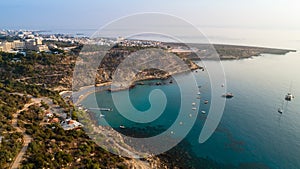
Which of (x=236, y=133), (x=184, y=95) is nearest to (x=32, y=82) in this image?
(x=184, y=95)

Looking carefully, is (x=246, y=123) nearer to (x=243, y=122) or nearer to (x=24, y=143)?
(x=243, y=122)

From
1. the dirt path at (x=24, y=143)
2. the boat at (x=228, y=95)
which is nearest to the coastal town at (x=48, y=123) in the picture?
the dirt path at (x=24, y=143)

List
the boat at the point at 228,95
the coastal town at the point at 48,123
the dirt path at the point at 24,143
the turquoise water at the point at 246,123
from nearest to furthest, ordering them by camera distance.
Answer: the dirt path at the point at 24,143, the coastal town at the point at 48,123, the turquoise water at the point at 246,123, the boat at the point at 228,95

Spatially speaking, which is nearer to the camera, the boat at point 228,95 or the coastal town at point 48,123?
the coastal town at point 48,123

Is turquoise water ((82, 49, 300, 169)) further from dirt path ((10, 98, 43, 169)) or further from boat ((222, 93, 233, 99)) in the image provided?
dirt path ((10, 98, 43, 169))

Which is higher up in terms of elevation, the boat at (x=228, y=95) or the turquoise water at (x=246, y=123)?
the boat at (x=228, y=95)

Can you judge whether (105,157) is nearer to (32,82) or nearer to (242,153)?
(242,153)

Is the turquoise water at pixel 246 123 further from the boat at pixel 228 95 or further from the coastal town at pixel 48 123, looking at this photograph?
the coastal town at pixel 48 123

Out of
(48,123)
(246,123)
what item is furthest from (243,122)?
(48,123)

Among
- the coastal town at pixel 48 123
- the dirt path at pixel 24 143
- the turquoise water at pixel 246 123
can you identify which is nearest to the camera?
the dirt path at pixel 24 143
